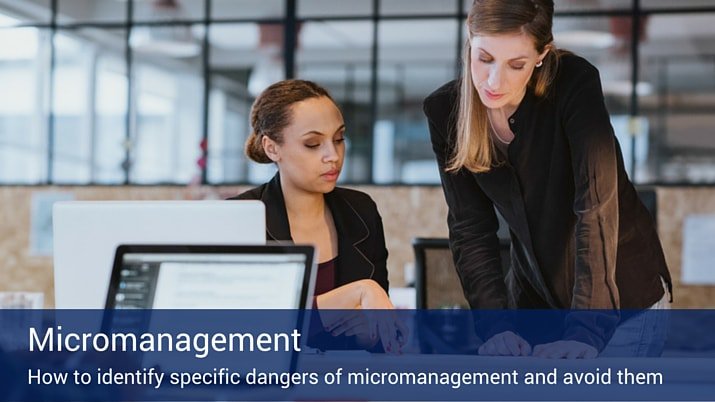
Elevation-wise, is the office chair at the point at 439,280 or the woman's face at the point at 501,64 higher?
the woman's face at the point at 501,64

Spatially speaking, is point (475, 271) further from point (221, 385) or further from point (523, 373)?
point (221, 385)

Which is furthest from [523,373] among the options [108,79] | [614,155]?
[108,79]

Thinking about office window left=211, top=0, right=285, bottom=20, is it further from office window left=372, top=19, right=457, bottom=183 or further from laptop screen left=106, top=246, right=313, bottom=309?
laptop screen left=106, top=246, right=313, bottom=309

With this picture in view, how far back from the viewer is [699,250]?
8414mm

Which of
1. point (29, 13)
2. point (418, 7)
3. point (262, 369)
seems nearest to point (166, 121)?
point (29, 13)

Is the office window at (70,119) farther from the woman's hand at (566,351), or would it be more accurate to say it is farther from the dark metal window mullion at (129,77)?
the woman's hand at (566,351)

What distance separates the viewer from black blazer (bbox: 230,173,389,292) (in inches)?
97.6

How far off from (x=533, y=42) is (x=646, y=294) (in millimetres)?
607

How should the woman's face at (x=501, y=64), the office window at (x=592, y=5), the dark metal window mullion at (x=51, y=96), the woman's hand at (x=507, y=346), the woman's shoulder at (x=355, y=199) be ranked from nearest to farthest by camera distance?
the woman's hand at (x=507, y=346) → the woman's face at (x=501, y=64) → the woman's shoulder at (x=355, y=199) → the office window at (x=592, y=5) → the dark metal window mullion at (x=51, y=96)

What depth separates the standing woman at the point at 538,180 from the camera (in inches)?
82.5

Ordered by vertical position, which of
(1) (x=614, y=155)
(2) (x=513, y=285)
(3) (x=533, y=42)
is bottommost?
(2) (x=513, y=285)

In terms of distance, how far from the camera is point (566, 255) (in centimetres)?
237

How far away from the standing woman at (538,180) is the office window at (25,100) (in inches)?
299

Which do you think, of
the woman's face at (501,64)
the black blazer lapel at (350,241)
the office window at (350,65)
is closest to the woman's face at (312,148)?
the black blazer lapel at (350,241)
